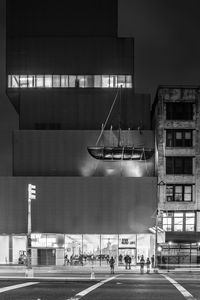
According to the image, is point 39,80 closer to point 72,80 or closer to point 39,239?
point 72,80

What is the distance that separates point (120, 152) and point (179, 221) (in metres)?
12.5

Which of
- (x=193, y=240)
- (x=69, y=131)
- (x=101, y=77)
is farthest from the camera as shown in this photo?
(x=101, y=77)

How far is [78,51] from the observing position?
94.9m

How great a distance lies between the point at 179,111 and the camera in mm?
82625

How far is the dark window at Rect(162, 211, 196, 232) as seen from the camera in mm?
81188

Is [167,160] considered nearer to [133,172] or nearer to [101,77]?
[133,172]

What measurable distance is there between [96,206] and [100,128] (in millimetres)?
12625

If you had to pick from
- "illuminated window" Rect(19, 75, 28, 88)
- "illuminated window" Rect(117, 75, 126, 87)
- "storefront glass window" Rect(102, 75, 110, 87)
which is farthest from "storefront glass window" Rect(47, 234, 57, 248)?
"illuminated window" Rect(117, 75, 126, 87)

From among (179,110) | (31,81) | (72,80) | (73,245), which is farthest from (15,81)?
(73,245)

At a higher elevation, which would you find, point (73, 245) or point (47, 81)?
point (47, 81)

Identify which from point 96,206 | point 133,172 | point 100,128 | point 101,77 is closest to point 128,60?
point 101,77

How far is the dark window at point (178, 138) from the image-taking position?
82125 mm

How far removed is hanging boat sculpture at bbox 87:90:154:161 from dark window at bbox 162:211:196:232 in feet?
29.3

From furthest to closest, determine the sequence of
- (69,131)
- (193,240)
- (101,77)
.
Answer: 1. (101,77)
2. (69,131)
3. (193,240)
